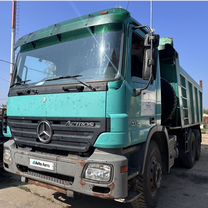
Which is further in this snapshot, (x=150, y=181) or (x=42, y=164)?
(x=150, y=181)

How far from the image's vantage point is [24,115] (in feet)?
13.6

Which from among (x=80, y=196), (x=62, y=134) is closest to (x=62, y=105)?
(x=62, y=134)

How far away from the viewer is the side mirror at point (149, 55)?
11.9 ft

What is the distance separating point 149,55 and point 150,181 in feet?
6.39

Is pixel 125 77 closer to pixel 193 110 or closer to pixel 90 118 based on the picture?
pixel 90 118

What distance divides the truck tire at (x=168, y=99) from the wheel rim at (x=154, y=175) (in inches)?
61.9

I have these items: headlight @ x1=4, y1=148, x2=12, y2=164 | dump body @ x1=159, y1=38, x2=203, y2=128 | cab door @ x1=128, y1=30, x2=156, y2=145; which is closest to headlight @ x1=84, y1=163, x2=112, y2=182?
cab door @ x1=128, y1=30, x2=156, y2=145

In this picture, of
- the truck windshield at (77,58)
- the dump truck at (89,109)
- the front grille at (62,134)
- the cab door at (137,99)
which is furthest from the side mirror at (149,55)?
the front grille at (62,134)

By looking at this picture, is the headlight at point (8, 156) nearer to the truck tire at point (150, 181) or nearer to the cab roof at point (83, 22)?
the cab roof at point (83, 22)

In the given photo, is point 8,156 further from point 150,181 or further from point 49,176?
point 150,181

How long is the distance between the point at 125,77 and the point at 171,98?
111 inches

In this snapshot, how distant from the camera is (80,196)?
14.4 ft

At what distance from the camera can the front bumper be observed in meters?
3.26

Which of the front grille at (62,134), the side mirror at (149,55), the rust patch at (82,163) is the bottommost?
the rust patch at (82,163)
